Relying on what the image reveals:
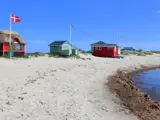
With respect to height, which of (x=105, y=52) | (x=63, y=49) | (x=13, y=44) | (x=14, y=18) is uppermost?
(x=14, y=18)

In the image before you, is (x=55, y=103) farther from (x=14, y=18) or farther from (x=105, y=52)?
(x=105, y=52)

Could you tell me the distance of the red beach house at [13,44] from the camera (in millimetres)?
39312

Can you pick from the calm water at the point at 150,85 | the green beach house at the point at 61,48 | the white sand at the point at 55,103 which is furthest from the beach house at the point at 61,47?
the white sand at the point at 55,103

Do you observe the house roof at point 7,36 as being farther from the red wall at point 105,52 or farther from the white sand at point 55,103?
the white sand at point 55,103

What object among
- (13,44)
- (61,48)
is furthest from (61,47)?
(13,44)

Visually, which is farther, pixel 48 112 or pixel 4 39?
pixel 4 39

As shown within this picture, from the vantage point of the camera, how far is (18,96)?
1245 centimetres

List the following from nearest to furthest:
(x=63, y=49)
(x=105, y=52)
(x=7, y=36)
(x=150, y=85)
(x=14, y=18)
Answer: (x=150, y=85)
(x=14, y=18)
(x=7, y=36)
(x=63, y=49)
(x=105, y=52)

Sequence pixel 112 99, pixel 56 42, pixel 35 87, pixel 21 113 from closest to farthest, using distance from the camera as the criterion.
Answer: pixel 21 113, pixel 112 99, pixel 35 87, pixel 56 42

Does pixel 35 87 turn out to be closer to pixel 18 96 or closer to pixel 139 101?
pixel 18 96

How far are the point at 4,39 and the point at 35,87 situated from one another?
1041 inches

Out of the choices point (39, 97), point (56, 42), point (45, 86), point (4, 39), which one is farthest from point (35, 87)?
point (56, 42)

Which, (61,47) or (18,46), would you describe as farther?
(61,47)

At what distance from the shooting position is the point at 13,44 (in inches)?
1623
